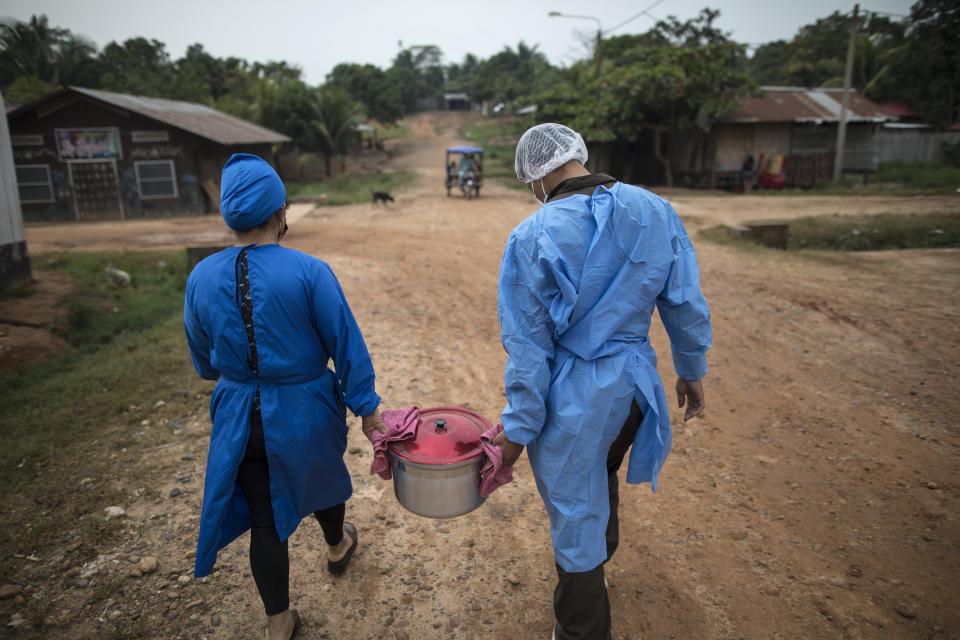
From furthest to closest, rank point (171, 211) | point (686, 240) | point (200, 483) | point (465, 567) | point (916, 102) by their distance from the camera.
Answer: point (916, 102) → point (171, 211) → point (200, 483) → point (465, 567) → point (686, 240)

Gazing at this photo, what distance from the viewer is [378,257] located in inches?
377

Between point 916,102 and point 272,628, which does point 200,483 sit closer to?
point 272,628

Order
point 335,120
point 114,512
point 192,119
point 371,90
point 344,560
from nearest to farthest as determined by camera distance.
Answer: point 344,560 → point 114,512 → point 192,119 → point 335,120 → point 371,90

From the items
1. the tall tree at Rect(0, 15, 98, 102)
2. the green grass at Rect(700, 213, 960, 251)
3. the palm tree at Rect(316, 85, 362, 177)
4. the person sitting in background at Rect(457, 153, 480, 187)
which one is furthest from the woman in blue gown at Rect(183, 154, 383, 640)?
the tall tree at Rect(0, 15, 98, 102)

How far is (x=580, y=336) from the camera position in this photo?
71.8 inches

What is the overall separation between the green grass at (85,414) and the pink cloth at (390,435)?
1.80 m

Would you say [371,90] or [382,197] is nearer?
[382,197]

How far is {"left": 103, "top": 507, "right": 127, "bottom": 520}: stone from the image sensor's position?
119 inches

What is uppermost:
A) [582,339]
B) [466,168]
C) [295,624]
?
[466,168]

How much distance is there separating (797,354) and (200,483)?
16.2ft

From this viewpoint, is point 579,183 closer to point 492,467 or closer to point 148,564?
point 492,467

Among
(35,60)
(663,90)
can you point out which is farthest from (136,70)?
(663,90)

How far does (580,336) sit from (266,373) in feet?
3.63

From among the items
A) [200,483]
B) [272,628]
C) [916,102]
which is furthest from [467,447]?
[916,102]
